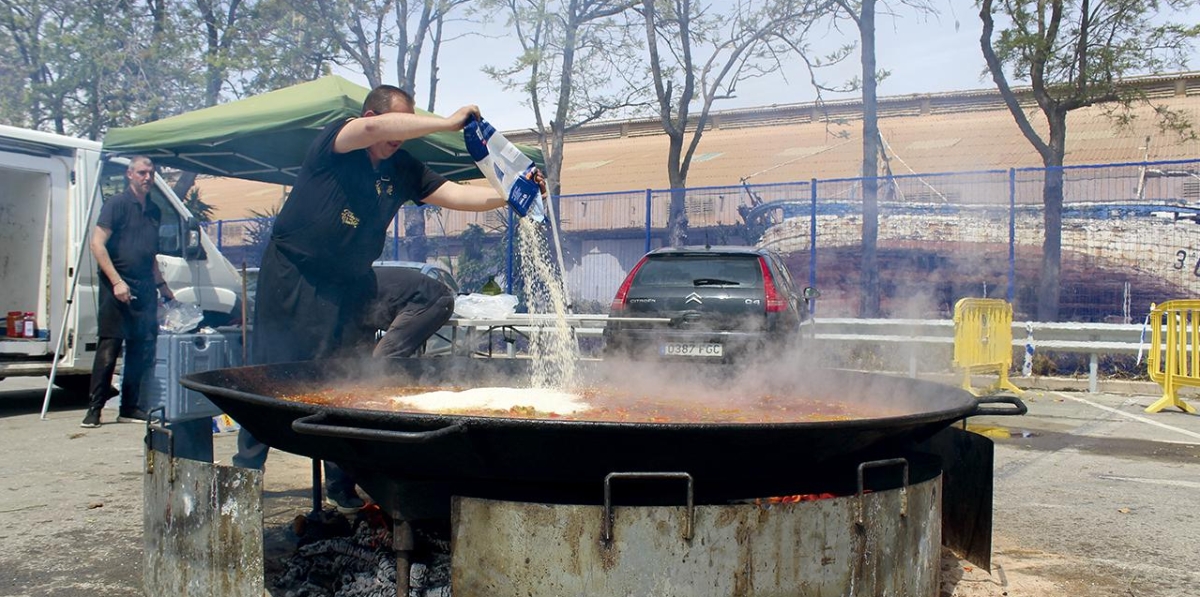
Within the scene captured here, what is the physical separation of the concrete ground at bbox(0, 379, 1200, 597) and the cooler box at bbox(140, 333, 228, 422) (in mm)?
473

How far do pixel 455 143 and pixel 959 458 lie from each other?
17.4ft

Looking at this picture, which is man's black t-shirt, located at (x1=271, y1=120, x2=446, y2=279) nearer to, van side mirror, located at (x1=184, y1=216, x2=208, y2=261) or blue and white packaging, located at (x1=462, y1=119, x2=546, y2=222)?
blue and white packaging, located at (x1=462, y1=119, x2=546, y2=222)

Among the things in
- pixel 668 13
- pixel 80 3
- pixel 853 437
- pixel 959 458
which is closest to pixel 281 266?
pixel 853 437

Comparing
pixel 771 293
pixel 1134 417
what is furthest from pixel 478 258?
pixel 1134 417

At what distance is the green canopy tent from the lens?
641 centimetres

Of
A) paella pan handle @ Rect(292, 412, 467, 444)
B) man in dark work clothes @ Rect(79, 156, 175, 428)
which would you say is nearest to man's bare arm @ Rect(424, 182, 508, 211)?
paella pan handle @ Rect(292, 412, 467, 444)

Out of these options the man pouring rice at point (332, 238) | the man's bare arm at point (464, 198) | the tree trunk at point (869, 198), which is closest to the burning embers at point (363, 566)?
the man pouring rice at point (332, 238)

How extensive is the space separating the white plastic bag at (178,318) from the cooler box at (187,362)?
3.29ft

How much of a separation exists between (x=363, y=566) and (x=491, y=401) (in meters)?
0.65

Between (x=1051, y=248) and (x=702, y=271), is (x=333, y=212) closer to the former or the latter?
(x=702, y=271)

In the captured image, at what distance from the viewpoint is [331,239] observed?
350cm

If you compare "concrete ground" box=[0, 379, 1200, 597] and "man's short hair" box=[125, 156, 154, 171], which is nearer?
"concrete ground" box=[0, 379, 1200, 597]

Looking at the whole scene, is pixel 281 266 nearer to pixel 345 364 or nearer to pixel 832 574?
pixel 345 364

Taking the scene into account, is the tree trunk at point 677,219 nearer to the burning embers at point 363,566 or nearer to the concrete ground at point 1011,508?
the concrete ground at point 1011,508
